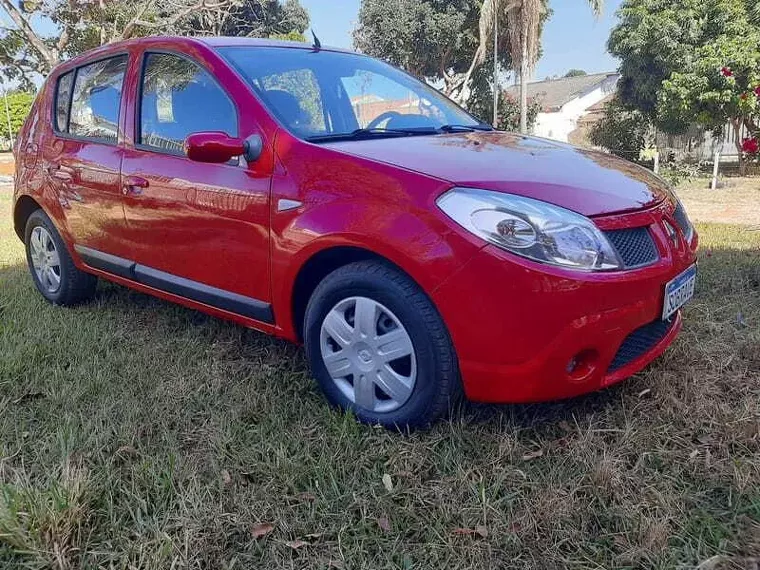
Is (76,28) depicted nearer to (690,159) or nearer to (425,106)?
(425,106)

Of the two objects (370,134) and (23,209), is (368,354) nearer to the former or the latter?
(370,134)

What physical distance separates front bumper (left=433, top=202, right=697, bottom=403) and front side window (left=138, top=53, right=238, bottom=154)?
52.6 inches

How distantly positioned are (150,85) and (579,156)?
2143 mm

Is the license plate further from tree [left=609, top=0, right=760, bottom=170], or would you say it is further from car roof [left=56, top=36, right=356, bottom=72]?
tree [left=609, top=0, right=760, bottom=170]

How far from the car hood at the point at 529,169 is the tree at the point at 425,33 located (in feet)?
71.0

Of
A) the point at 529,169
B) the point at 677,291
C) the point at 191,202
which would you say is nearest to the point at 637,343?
the point at 677,291

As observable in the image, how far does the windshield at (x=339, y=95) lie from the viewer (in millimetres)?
2621

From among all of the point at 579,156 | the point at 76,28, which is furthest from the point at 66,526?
the point at 76,28

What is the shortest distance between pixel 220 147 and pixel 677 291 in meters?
1.84

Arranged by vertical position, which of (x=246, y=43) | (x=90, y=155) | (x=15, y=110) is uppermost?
(x=246, y=43)

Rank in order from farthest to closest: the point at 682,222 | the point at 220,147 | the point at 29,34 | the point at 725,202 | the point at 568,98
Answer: the point at 568,98, the point at 29,34, the point at 725,202, the point at 682,222, the point at 220,147

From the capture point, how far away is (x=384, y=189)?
211 cm

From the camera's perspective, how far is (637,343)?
2.18 m

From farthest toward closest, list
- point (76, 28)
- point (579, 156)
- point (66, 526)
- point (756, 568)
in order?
point (76, 28) < point (579, 156) < point (66, 526) < point (756, 568)
